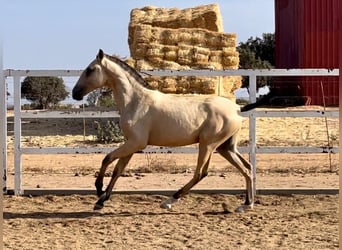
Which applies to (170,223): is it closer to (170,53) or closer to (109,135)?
(109,135)

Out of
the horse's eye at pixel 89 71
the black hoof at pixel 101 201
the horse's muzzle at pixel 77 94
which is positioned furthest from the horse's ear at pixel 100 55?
the black hoof at pixel 101 201

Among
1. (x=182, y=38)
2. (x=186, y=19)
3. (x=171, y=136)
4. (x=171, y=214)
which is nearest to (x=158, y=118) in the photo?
(x=171, y=136)

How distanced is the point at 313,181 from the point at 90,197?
3.57 m

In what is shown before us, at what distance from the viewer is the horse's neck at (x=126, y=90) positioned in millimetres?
7277

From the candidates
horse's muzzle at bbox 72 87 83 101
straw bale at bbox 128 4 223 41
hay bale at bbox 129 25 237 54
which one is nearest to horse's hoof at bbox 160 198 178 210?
horse's muzzle at bbox 72 87 83 101

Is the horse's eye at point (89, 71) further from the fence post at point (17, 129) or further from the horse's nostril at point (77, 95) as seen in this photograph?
the fence post at point (17, 129)

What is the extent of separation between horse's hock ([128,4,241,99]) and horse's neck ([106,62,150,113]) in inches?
442

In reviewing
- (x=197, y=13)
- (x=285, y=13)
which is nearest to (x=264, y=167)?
(x=197, y=13)

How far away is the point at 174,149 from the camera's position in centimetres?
858

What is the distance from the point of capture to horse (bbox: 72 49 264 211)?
709cm

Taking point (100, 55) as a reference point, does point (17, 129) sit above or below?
below

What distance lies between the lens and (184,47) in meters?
20.3

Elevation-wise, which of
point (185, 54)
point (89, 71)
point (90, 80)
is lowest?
point (90, 80)

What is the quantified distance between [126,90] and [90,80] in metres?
0.44
